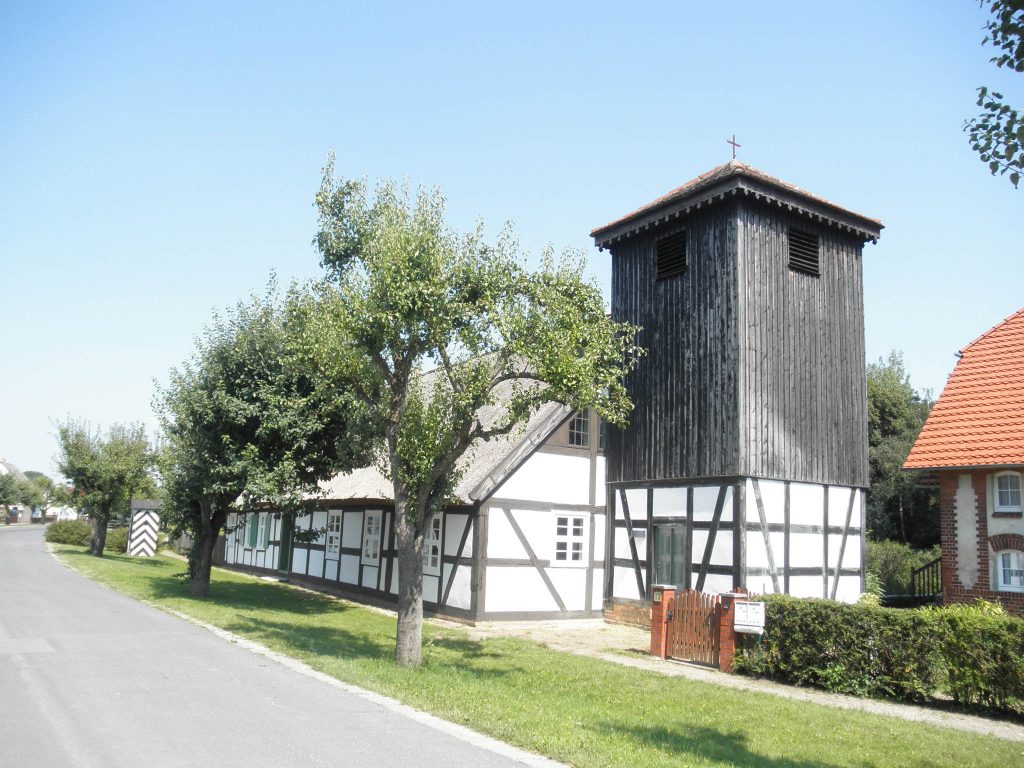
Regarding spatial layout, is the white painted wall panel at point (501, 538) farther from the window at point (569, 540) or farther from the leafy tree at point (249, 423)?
the leafy tree at point (249, 423)

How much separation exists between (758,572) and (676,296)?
22.5 feet

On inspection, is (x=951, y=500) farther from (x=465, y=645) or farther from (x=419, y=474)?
(x=419, y=474)

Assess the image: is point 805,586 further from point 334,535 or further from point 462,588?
point 334,535

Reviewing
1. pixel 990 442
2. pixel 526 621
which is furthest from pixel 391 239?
pixel 990 442

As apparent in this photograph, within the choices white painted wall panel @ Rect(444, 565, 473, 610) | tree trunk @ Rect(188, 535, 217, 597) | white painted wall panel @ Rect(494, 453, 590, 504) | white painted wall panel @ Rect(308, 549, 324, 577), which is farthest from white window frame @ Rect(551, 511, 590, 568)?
white painted wall panel @ Rect(308, 549, 324, 577)

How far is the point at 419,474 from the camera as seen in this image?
12461 mm

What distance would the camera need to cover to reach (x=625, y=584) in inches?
765

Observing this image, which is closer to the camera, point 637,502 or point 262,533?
point 637,502

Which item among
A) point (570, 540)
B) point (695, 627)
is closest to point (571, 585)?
point (570, 540)

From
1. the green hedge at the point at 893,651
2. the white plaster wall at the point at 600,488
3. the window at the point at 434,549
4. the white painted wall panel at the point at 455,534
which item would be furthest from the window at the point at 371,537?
the green hedge at the point at 893,651

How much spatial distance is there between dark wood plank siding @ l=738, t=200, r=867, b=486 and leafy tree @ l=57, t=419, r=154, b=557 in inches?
1078

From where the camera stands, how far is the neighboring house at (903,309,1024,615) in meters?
16.5

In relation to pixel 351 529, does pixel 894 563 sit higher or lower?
lower

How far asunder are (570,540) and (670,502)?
9.07 ft
